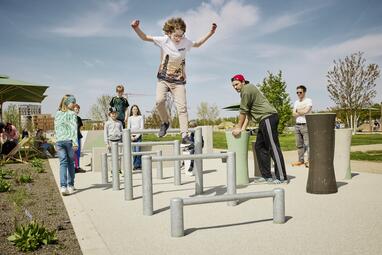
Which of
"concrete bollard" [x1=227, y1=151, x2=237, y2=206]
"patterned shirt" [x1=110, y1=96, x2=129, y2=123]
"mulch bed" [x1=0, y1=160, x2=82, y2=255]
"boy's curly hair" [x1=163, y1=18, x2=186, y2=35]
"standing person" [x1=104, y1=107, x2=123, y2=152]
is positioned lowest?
"mulch bed" [x1=0, y1=160, x2=82, y2=255]

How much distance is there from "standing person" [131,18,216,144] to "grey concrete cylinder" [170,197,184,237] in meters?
1.69

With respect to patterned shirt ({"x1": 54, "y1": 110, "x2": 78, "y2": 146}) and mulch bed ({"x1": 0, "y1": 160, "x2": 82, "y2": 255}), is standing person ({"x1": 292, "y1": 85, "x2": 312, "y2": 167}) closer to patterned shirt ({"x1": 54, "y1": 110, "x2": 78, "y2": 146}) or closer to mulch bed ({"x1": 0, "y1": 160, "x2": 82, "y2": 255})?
patterned shirt ({"x1": 54, "y1": 110, "x2": 78, "y2": 146})

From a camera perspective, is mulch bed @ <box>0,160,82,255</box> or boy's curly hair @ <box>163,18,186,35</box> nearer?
mulch bed @ <box>0,160,82,255</box>

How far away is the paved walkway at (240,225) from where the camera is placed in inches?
108

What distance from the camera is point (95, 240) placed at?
3.06 meters

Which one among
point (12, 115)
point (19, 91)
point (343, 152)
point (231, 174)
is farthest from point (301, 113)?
point (12, 115)

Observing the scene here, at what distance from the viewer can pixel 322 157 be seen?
4.91 metres

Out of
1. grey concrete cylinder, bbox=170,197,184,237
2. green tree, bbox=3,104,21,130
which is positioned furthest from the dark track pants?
green tree, bbox=3,104,21,130

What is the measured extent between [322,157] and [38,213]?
3707 mm

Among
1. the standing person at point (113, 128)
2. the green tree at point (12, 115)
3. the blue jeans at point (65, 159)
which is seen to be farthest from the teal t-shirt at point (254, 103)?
the green tree at point (12, 115)

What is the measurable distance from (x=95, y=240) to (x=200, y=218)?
3.75ft

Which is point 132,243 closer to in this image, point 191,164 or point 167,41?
point 167,41

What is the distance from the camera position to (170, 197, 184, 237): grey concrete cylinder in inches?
A: 121

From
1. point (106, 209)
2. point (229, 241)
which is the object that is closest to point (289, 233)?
point (229, 241)
